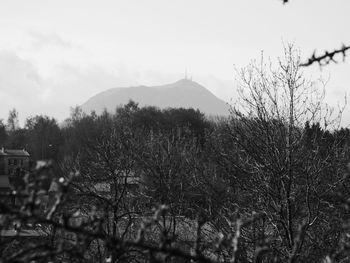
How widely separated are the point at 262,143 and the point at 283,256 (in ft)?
9.17

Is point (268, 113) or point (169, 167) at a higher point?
point (268, 113)

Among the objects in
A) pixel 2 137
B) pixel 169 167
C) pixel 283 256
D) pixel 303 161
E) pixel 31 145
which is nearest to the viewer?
pixel 283 256

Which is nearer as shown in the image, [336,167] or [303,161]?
[303,161]

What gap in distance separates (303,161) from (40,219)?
34.5 feet

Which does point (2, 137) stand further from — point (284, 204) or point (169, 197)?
point (284, 204)

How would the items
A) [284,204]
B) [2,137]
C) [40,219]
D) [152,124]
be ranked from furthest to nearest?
[2,137]
[152,124]
[284,204]
[40,219]

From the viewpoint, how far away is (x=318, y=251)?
11180 mm

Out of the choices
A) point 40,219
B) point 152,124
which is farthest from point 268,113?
point 152,124

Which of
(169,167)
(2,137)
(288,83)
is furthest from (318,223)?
(2,137)

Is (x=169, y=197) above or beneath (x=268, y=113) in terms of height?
beneath

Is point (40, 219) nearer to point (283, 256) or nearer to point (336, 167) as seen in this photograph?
point (283, 256)

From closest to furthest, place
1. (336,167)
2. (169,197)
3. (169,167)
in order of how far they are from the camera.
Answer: (336,167) → (169,197) → (169,167)

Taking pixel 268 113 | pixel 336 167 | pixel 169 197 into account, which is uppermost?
pixel 268 113

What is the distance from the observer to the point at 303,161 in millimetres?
12305
